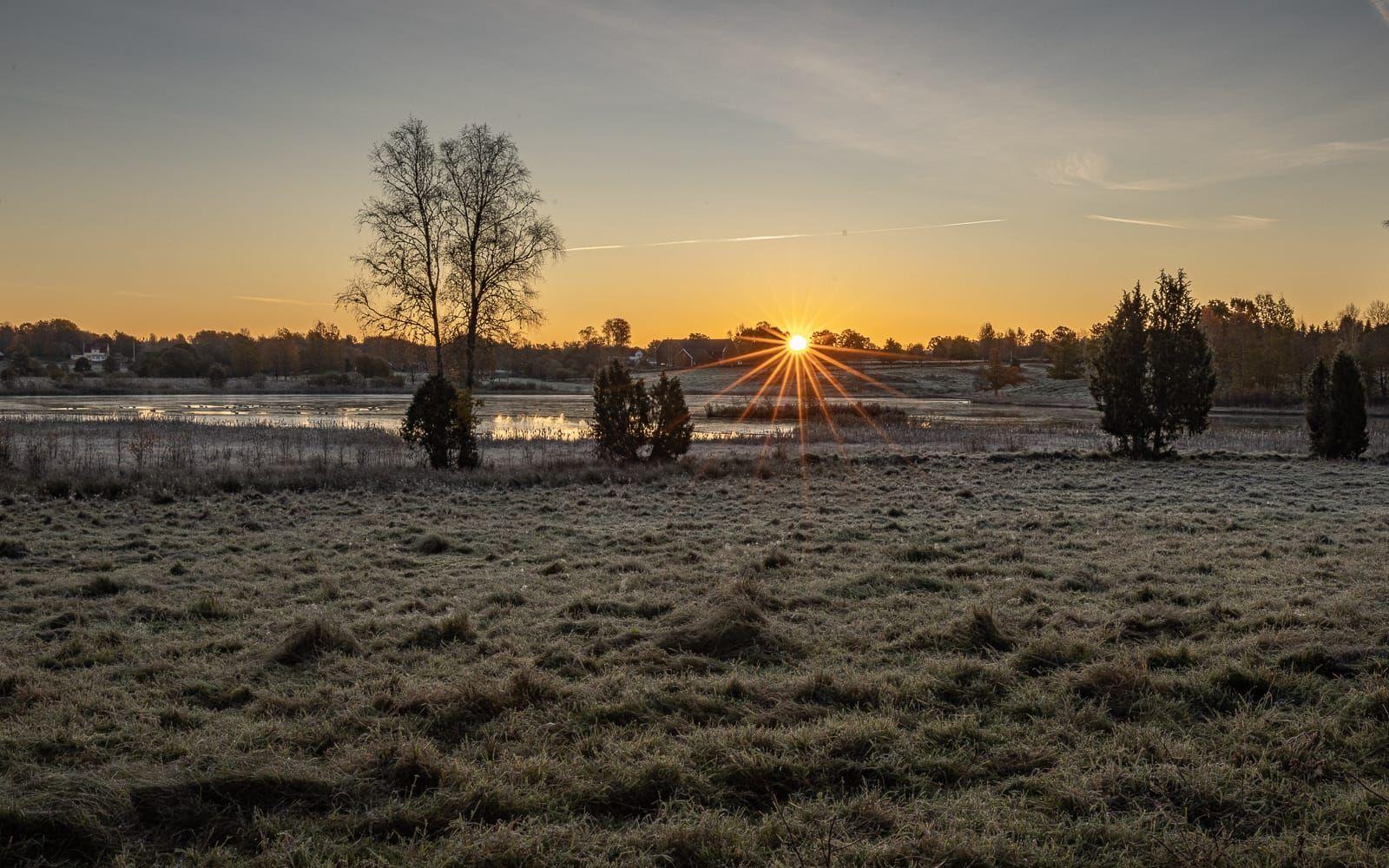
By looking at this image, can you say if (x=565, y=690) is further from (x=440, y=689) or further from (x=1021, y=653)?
(x=1021, y=653)

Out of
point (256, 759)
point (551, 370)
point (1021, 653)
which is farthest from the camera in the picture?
point (551, 370)

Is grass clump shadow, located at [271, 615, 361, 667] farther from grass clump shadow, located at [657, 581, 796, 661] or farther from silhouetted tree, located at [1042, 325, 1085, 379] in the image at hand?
silhouetted tree, located at [1042, 325, 1085, 379]

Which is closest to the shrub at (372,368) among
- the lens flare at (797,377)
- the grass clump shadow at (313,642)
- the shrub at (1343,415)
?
the lens flare at (797,377)

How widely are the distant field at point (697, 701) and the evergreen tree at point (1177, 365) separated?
16.6 meters

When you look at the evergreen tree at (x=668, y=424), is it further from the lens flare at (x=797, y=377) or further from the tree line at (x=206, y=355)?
the tree line at (x=206, y=355)

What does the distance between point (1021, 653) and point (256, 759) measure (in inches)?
195

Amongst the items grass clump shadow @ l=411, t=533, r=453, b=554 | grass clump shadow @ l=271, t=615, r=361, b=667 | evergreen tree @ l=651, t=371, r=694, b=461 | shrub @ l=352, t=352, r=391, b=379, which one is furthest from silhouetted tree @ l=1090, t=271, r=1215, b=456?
shrub @ l=352, t=352, r=391, b=379

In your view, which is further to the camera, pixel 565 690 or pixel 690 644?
pixel 690 644

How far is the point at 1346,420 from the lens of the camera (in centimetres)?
2523

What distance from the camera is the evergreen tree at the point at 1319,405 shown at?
25.7 metres

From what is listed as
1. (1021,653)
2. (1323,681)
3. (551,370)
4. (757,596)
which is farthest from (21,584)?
(551,370)

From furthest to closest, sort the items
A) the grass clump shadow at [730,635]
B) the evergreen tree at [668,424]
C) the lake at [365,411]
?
the lake at [365,411] → the evergreen tree at [668,424] → the grass clump shadow at [730,635]

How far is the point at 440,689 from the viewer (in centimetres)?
534

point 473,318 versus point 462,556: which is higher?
point 473,318
